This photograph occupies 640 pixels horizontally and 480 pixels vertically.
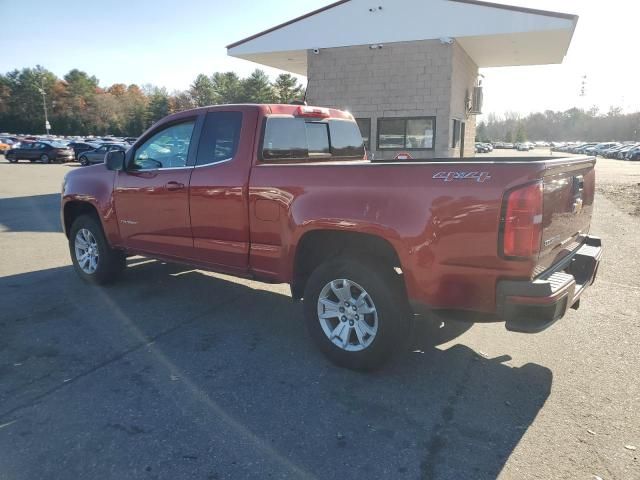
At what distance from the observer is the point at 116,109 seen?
88.8 meters

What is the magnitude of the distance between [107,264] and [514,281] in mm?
4651

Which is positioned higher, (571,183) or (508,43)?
(508,43)

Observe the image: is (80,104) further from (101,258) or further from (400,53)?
(101,258)

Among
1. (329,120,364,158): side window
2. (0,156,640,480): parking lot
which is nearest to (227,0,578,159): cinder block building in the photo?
(329,120,364,158): side window

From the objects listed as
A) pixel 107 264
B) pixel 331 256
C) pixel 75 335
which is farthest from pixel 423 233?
pixel 107 264

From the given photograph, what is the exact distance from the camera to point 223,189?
14.3 ft

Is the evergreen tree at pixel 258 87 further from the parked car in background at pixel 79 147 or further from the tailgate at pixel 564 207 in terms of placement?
the tailgate at pixel 564 207

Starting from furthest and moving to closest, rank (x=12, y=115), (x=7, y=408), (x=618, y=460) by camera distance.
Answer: (x=12, y=115) → (x=7, y=408) → (x=618, y=460)

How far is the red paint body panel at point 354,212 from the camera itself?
3031 mm

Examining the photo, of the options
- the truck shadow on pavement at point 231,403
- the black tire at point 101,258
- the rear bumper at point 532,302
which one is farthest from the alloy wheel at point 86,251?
the rear bumper at point 532,302

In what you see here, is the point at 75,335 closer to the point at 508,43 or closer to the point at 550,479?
the point at 550,479

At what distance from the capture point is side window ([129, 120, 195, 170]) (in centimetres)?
489

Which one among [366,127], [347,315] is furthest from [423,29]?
[347,315]

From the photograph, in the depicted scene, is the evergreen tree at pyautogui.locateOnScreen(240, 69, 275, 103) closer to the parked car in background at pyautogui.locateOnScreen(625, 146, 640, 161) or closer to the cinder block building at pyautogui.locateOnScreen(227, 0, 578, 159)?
the parked car in background at pyautogui.locateOnScreen(625, 146, 640, 161)
